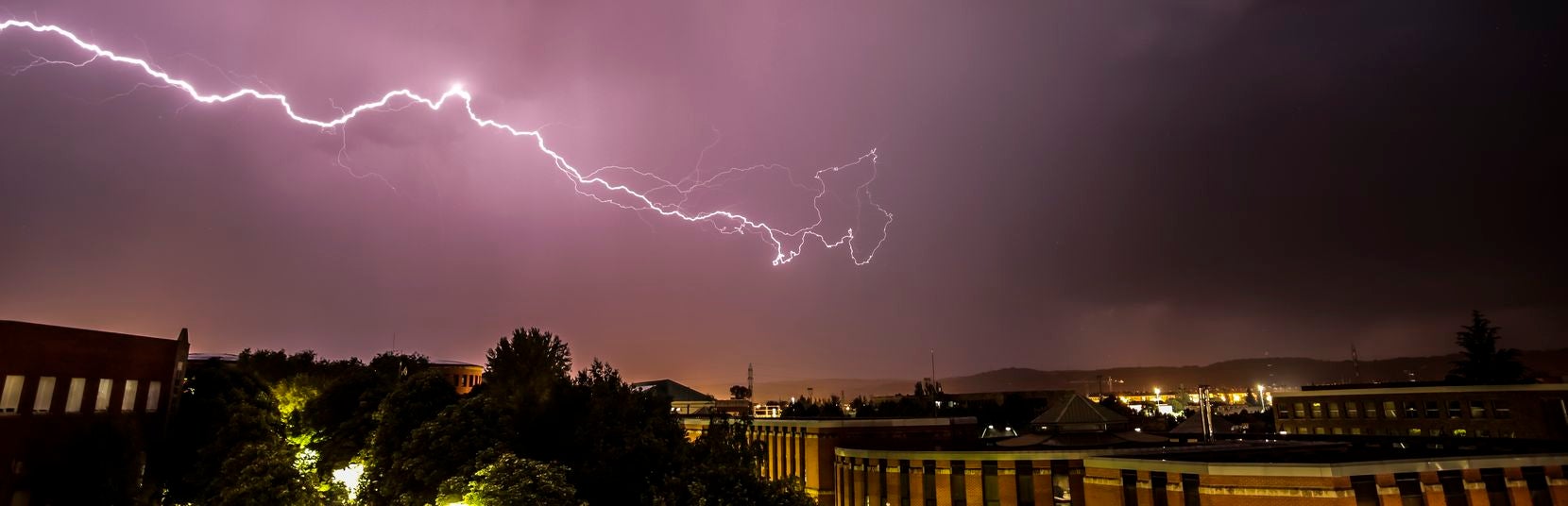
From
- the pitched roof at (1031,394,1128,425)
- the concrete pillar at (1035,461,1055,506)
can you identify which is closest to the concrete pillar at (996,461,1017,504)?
the concrete pillar at (1035,461,1055,506)

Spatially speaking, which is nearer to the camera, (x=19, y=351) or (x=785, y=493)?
(x=785, y=493)

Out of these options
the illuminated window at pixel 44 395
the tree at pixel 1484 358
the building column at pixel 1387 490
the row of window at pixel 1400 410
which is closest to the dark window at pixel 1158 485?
the building column at pixel 1387 490

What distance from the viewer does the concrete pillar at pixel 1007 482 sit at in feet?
107

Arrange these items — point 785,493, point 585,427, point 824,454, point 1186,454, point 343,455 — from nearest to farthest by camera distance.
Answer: point 785,493 → point 1186,454 → point 585,427 → point 343,455 → point 824,454

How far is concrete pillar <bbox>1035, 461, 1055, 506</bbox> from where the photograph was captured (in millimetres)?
32031

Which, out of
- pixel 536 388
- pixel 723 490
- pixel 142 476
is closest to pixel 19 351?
pixel 142 476

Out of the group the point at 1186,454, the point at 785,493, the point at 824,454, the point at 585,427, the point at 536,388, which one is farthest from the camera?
the point at 824,454

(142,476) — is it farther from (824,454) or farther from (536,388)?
(824,454)

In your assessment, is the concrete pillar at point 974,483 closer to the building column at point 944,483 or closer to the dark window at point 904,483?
the building column at point 944,483

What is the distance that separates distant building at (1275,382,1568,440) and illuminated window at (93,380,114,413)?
8577 cm

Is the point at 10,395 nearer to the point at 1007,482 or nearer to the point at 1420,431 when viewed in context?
the point at 1007,482

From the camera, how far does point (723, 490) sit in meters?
22.6

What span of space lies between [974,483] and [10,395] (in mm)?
42643

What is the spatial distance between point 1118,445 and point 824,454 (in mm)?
23626
